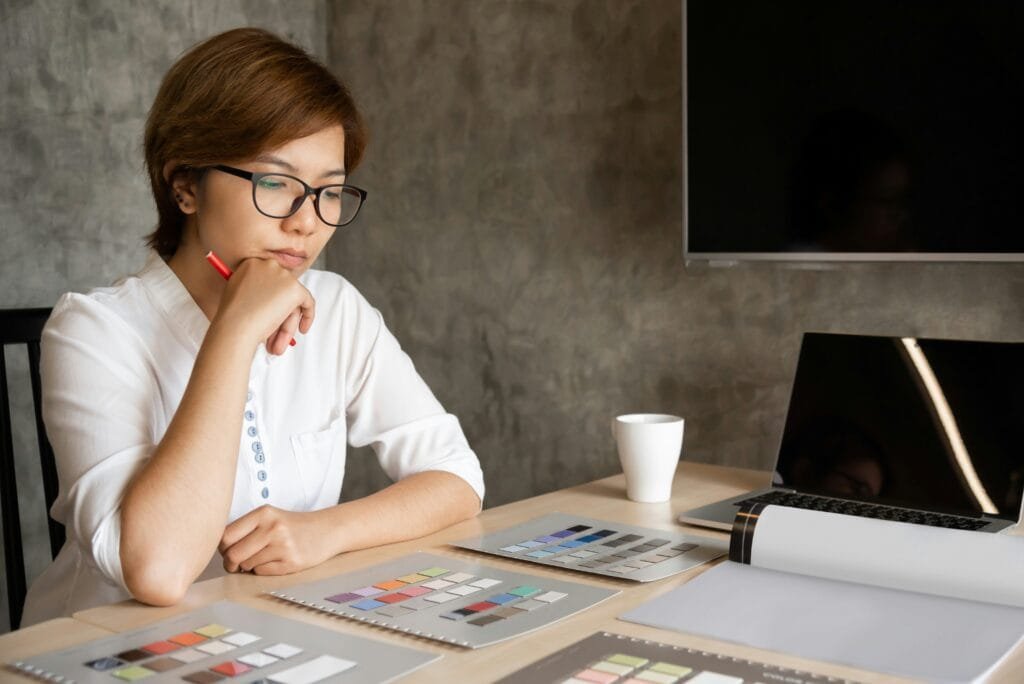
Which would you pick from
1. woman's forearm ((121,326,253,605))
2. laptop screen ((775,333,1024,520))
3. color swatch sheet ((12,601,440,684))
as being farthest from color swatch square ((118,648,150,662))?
laptop screen ((775,333,1024,520))

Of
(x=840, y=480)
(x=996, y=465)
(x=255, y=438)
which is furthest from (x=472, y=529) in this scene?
(x=996, y=465)

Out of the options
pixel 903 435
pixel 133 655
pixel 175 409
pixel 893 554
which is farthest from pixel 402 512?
pixel 903 435

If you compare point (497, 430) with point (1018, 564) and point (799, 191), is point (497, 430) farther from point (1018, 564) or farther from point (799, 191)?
point (1018, 564)

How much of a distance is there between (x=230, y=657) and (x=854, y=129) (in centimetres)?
→ 117

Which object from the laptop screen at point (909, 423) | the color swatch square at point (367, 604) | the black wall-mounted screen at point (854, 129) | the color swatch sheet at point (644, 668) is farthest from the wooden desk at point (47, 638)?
the black wall-mounted screen at point (854, 129)

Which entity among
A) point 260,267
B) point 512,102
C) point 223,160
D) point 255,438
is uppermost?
point 512,102

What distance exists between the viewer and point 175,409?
4.55ft

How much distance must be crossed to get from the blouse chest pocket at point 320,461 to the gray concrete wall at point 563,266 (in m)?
0.61

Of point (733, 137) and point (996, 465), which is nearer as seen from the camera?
point (996, 465)

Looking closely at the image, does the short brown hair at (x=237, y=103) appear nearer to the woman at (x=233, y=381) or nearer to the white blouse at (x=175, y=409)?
the woman at (x=233, y=381)

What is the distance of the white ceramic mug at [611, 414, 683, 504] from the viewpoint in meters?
1.46

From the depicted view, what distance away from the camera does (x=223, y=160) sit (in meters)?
1.32

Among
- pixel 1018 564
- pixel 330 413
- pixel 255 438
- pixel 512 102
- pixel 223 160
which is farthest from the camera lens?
pixel 512 102

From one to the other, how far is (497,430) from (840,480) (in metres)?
0.85
